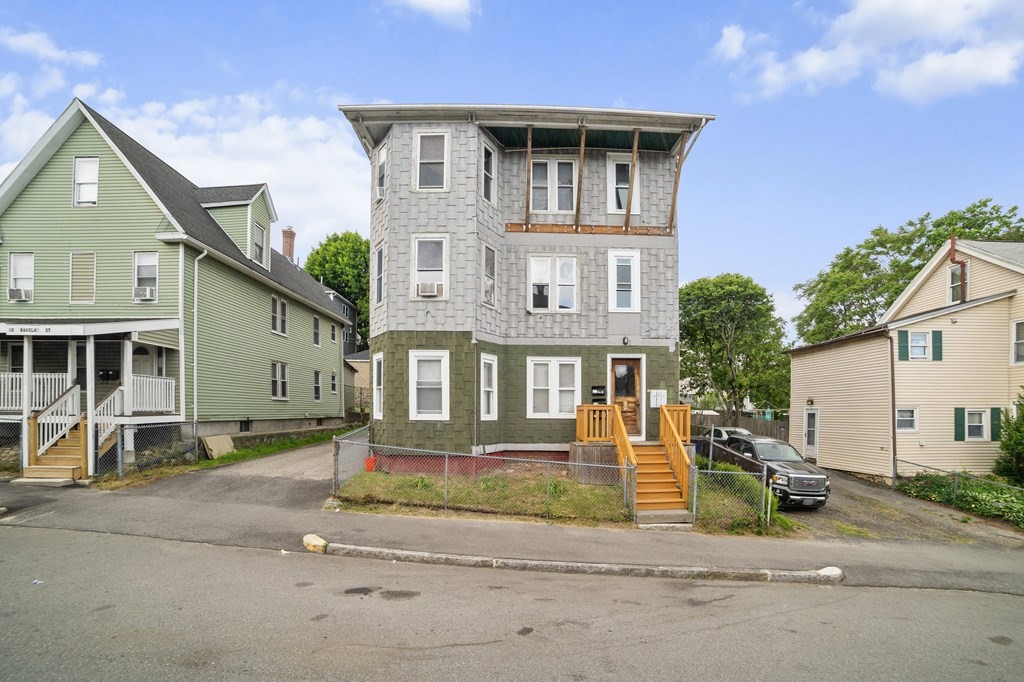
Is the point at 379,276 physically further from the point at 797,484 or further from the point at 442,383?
the point at 797,484

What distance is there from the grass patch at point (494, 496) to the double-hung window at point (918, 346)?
45.2 ft

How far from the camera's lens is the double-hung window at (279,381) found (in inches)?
920

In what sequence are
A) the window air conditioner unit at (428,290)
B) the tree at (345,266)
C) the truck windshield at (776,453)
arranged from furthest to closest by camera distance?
1. the tree at (345,266)
2. the truck windshield at (776,453)
3. the window air conditioner unit at (428,290)

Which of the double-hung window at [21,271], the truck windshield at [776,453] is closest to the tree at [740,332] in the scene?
the truck windshield at [776,453]

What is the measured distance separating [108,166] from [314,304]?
1014 cm

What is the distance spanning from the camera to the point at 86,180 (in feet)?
59.8

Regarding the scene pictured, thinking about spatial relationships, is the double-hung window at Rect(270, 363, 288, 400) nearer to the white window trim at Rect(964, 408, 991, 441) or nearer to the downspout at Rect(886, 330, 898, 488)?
the downspout at Rect(886, 330, 898, 488)

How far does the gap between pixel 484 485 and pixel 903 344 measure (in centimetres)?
1634

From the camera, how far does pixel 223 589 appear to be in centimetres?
723

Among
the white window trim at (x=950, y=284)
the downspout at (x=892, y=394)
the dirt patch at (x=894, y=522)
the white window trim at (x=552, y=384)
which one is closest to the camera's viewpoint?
the dirt patch at (x=894, y=522)

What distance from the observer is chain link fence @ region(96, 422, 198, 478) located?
1444 centimetres

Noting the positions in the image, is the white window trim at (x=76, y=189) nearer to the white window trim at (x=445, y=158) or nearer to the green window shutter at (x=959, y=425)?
the white window trim at (x=445, y=158)

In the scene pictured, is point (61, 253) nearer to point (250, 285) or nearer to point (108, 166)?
point (108, 166)

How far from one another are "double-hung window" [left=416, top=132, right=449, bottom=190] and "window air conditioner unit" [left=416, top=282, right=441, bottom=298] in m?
2.64
